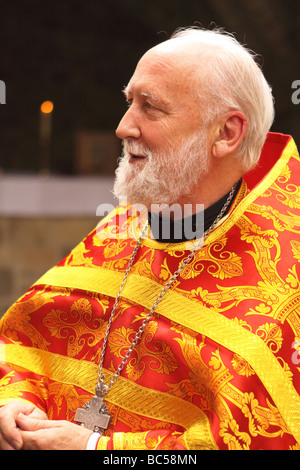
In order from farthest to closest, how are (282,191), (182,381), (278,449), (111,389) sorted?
1. (282,191)
2. (111,389)
3. (182,381)
4. (278,449)

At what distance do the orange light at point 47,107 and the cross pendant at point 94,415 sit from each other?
4270 millimetres

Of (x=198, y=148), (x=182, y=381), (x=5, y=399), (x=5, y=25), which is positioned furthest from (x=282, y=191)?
(x=5, y=25)

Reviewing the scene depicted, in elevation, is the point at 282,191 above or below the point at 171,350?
above

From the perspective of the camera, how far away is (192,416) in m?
1.81

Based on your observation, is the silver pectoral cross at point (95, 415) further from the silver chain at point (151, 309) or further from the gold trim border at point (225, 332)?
the gold trim border at point (225, 332)

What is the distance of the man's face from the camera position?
190 cm

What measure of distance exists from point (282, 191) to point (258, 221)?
21 centimetres

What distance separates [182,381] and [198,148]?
0.67 meters

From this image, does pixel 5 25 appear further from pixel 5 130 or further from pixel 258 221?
pixel 258 221

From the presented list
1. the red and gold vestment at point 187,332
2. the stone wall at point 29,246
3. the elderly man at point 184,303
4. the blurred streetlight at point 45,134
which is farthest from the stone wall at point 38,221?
the elderly man at point 184,303

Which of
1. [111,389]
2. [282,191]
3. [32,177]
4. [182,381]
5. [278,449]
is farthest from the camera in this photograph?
[32,177]

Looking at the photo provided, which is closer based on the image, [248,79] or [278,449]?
[278,449]

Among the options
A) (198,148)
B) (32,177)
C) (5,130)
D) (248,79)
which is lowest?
(32,177)

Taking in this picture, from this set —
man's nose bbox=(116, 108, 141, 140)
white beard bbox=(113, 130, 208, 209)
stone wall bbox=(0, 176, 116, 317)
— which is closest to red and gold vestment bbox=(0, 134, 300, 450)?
white beard bbox=(113, 130, 208, 209)
